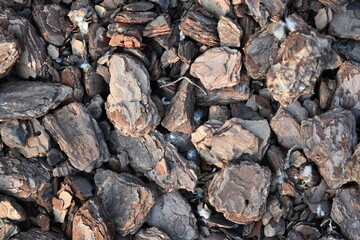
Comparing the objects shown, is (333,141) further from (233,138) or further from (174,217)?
(174,217)

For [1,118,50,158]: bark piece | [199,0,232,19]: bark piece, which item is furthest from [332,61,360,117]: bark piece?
[1,118,50,158]: bark piece

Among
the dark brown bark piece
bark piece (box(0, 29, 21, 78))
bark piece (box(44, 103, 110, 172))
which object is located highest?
bark piece (box(0, 29, 21, 78))

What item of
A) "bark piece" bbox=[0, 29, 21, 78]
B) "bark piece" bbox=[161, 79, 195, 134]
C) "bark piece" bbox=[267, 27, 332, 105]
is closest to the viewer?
"bark piece" bbox=[267, 27, 332, 105]

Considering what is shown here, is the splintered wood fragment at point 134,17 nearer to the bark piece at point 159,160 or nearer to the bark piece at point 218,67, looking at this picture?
the bark piece at point 218,67

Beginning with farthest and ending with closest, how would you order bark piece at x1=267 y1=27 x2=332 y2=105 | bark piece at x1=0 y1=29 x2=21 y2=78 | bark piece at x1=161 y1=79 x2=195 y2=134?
bark piece at x1=161 y1=79 x2=195 y2=134
bark piece at x1=0 y1=29 x2=21 y2=78
bark piece at x1=267 y1=27 x2=332 y2=105

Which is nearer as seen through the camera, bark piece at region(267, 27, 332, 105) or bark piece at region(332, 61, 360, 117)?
bark piece at region(267, 27, 332, 105)

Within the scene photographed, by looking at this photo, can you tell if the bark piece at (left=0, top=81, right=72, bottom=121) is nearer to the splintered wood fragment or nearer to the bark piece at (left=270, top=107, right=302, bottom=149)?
the splintered wood fragment

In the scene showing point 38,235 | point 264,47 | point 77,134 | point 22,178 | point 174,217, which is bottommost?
point 174,217

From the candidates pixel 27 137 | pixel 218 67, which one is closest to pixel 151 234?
pixel 27 137

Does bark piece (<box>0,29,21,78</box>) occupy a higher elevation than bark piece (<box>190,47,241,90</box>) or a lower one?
A: higher
